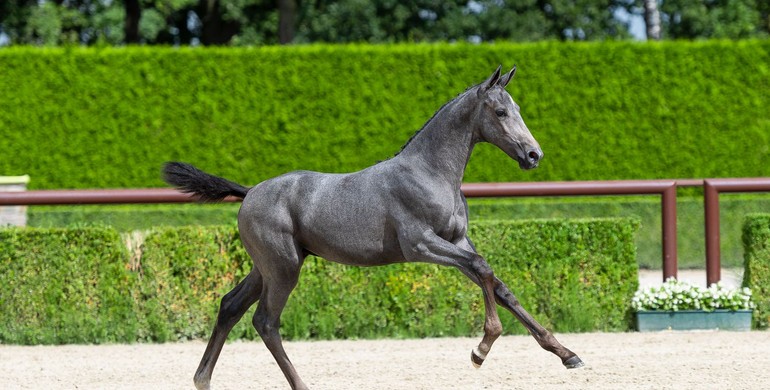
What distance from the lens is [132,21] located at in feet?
73.4

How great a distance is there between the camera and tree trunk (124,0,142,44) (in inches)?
867

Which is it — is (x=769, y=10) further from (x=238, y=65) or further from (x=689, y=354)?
(x=689, y=354)

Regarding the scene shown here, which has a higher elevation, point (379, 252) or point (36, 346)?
point (379, 252)

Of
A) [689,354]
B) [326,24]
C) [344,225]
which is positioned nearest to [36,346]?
[344,225]

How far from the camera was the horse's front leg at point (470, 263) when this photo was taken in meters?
4.80

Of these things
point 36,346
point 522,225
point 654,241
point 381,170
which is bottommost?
point 654,241

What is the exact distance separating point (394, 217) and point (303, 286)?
119 inches

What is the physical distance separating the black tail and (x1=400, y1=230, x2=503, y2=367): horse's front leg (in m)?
1.16

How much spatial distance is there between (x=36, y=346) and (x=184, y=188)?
2846 millimetres

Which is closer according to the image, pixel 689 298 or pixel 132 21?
pixel 689 298

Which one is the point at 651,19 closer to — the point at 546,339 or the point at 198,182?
the point at 198,182

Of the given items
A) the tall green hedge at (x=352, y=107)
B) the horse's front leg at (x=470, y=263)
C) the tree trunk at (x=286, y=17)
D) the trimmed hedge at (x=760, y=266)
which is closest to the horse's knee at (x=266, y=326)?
the horse's front leg at (x=470, y=263)

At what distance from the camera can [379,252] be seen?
16.8ft

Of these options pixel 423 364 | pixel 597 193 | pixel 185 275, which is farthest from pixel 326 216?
pixel 597 193
